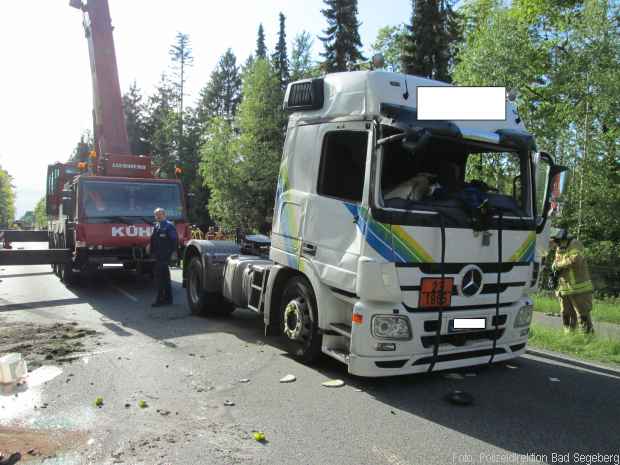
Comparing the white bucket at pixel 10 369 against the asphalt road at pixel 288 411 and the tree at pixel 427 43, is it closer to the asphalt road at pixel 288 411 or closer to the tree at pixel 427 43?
the asphalt road at pixel 288 411

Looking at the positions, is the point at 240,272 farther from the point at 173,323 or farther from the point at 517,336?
the point at 517,336

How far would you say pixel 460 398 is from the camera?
181 inches

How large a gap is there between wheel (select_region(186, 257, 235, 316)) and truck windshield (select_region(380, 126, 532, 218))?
4.36 meters

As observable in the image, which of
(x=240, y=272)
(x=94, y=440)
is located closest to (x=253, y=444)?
(x=94, y=440)

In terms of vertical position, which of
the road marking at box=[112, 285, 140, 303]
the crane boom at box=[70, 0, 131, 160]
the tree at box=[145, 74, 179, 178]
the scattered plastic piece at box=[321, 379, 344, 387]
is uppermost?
the tree at box=[145, 74, 179, 178]

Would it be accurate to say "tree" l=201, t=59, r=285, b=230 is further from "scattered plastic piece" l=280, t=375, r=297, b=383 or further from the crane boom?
"scattered plastic piece" l=280, t=375, r=297, b=383

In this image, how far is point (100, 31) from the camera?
12539 millimetres

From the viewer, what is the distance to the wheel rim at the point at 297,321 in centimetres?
539

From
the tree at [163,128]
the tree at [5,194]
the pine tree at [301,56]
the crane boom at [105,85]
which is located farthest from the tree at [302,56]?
the tree at [5,194]

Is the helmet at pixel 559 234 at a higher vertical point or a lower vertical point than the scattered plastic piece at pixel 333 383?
higher

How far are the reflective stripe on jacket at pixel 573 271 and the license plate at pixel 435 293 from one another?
375 centimetres

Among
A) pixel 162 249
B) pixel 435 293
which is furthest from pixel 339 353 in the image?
pixel 162 249

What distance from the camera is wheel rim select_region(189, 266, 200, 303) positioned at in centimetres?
840

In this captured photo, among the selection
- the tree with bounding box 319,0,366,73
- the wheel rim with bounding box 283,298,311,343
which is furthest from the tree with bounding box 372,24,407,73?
the wheel rim with bounding box 283,298,311,343
